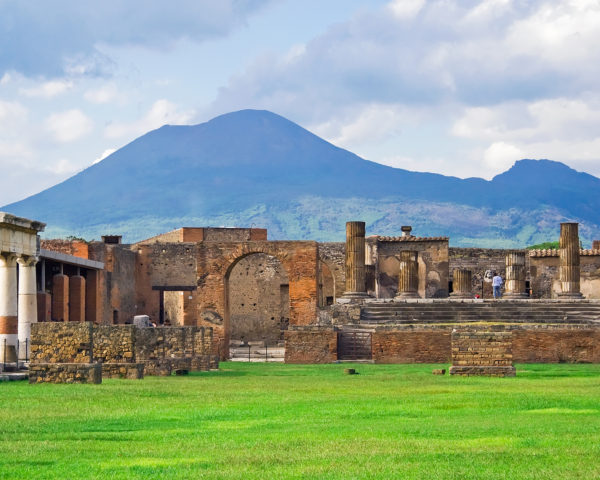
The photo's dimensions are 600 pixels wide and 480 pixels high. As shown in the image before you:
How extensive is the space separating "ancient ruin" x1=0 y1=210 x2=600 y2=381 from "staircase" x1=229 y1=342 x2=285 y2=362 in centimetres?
16

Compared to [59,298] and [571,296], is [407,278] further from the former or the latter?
[59,298]

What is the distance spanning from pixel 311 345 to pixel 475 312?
21.6ft

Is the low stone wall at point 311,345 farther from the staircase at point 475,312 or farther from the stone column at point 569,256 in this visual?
the stone column at point 569,256

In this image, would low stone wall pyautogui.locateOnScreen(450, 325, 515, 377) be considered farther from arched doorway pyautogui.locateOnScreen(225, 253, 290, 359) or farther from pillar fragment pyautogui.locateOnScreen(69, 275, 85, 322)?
arched doorway pyautogui.locateOnScreen(225, 253, 290, 359)

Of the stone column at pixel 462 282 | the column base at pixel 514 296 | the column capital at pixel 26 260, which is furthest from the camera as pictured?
the stone column at pixel 462 282

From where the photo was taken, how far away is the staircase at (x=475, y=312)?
38.6 metres

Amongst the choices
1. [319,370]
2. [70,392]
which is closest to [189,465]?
[70,392]

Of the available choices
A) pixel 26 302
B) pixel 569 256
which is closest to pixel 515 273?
pixel 569 256

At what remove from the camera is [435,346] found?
34.3 metres

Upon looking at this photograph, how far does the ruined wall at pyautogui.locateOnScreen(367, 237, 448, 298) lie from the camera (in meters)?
56.4

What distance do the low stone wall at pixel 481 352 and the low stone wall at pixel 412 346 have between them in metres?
9.57

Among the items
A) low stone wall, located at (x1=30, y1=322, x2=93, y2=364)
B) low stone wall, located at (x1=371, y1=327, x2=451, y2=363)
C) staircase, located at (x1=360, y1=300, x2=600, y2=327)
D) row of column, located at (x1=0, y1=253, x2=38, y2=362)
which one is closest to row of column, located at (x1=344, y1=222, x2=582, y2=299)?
staircase, located at (x1=360, y1=300, x2=600, y2=327)

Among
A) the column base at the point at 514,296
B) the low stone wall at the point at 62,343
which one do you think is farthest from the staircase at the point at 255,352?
the low stone wall at the point at 62,343

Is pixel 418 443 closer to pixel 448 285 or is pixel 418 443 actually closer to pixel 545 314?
pixel 545 314
